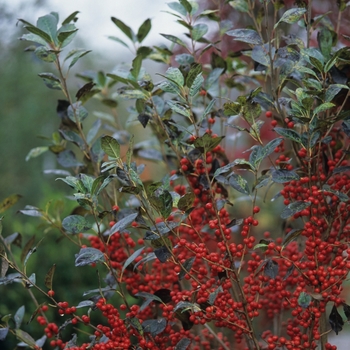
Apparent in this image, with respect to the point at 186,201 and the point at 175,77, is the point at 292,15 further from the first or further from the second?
the point at 186,201

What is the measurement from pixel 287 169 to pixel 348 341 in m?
2.35

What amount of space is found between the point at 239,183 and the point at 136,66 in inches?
15.5

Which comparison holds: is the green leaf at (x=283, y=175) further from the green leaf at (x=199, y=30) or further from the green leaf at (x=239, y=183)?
the green leaf at (x=199, y=30)

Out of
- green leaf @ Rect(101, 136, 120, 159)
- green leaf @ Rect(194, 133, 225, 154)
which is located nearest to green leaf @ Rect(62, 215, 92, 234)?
green leaf @ Rect(101, 136, 120, 159)

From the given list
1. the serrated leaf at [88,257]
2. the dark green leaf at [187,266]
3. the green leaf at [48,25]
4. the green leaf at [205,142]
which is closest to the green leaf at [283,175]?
the green leaf at [205,142]

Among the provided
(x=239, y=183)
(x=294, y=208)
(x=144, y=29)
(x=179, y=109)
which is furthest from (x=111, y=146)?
(x=144, y=29)

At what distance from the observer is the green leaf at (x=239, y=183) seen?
3.84 ft

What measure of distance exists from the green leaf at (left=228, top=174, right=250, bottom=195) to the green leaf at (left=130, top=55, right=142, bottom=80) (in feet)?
1.19

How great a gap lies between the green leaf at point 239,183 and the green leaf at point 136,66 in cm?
36

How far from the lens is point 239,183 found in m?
1.18

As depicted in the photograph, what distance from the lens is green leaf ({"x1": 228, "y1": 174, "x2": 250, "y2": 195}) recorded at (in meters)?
1.17

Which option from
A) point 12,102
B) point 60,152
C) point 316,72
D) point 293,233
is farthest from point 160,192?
point 12,102

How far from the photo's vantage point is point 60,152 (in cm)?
158

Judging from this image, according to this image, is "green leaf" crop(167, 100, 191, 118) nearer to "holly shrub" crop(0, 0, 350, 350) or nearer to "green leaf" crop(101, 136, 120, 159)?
"holly shrub" crop(0, 0, 350, 350)
